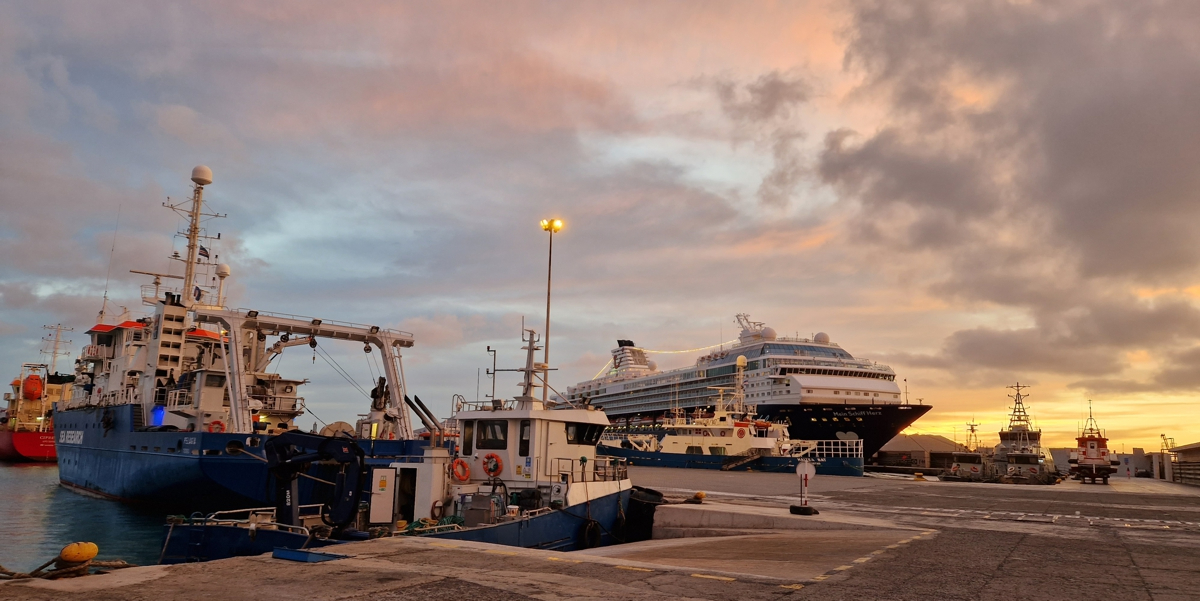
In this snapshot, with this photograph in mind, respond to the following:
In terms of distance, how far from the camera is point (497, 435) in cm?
1745

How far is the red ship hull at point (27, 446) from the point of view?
63769 mm

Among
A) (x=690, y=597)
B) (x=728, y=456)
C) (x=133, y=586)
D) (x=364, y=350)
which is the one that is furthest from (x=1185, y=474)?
(x=133, y=586)

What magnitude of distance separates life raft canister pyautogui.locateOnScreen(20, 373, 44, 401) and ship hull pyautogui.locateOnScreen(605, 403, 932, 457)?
62.4m

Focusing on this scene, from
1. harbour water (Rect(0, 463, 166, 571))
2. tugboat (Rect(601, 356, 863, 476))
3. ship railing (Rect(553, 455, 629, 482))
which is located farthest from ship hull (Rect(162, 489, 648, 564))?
tugboat (Rect(601, 356, 863, 476))

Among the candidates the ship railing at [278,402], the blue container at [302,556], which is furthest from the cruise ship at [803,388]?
the blue container at [302,556]

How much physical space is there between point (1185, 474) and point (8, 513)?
280 ft

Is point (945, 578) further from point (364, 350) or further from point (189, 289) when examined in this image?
point (189, 289)

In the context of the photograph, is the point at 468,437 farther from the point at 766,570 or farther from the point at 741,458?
the point at 741,458

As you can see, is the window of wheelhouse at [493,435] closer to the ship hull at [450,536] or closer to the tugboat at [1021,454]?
the ship hull at [450,536]

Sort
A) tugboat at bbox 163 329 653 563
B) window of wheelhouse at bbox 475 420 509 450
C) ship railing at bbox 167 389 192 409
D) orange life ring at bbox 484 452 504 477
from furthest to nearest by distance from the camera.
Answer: ship railing at bbox 167 389 192 409 < window of wheelhouse at bbox 475 420 509 450 < orange life ring at bbox 484 452 504 477 < tugboat at bbox 163 329 653 563

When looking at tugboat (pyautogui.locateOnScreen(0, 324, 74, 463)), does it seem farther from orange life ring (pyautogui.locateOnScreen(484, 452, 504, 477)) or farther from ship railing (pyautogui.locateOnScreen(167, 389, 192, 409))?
orange life ring (pyautogui.locateOnScreen(484, 452, 504, 477))

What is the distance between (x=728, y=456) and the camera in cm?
6372

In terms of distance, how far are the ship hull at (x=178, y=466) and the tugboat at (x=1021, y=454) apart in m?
48.0

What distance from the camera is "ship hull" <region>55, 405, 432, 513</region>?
971 inches
